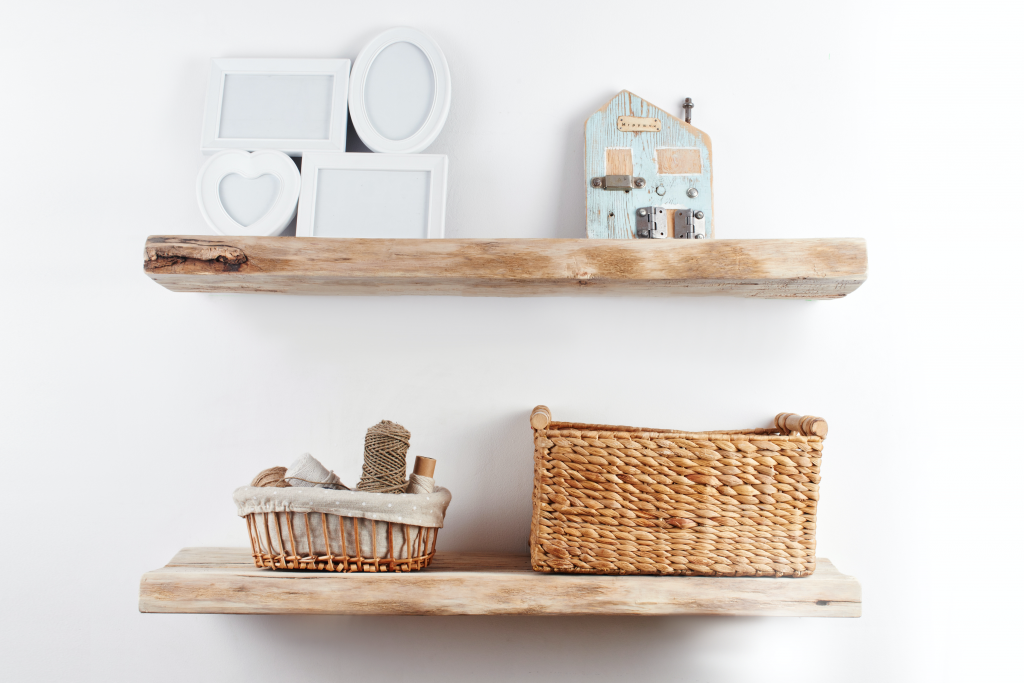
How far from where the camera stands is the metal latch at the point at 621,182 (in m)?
0.95

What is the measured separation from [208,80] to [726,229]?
2.91 feet

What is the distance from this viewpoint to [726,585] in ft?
2.49

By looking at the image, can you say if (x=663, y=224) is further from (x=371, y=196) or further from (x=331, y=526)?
(x=331, y=526)

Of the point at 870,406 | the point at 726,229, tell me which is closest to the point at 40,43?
the point at 726,229

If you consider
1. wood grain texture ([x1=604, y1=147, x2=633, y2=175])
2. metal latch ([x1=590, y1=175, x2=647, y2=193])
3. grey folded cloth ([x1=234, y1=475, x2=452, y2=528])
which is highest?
wood grain texture ([x1=604, y1=147, x2=633, y2=175])

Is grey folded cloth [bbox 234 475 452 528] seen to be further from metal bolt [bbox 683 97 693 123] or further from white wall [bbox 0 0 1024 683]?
metal bolt [bbox 683 97 693 123]

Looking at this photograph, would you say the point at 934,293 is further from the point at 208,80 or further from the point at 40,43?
the point at 40,43

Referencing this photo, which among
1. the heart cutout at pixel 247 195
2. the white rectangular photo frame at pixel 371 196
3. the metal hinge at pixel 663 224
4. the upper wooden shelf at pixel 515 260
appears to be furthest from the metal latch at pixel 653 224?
the heart cutout at pixel 247 195

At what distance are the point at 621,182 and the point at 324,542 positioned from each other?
662 mm

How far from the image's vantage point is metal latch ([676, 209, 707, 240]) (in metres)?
0.93

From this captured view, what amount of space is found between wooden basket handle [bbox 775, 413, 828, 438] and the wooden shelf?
19cm

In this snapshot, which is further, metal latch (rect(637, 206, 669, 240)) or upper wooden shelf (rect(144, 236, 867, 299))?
metal latch (rect(637, 206, 669, 240))

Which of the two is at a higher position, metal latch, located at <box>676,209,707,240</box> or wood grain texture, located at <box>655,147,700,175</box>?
wood grain texture, located at <box>655,147,700,175</box>

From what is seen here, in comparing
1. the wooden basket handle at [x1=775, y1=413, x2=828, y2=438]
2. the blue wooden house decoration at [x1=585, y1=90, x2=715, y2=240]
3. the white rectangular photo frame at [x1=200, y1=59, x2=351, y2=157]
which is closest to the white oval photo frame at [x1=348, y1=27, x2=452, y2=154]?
the white rectangular photo frame at [x1=200, y1=59, x2=351, y2=157]
